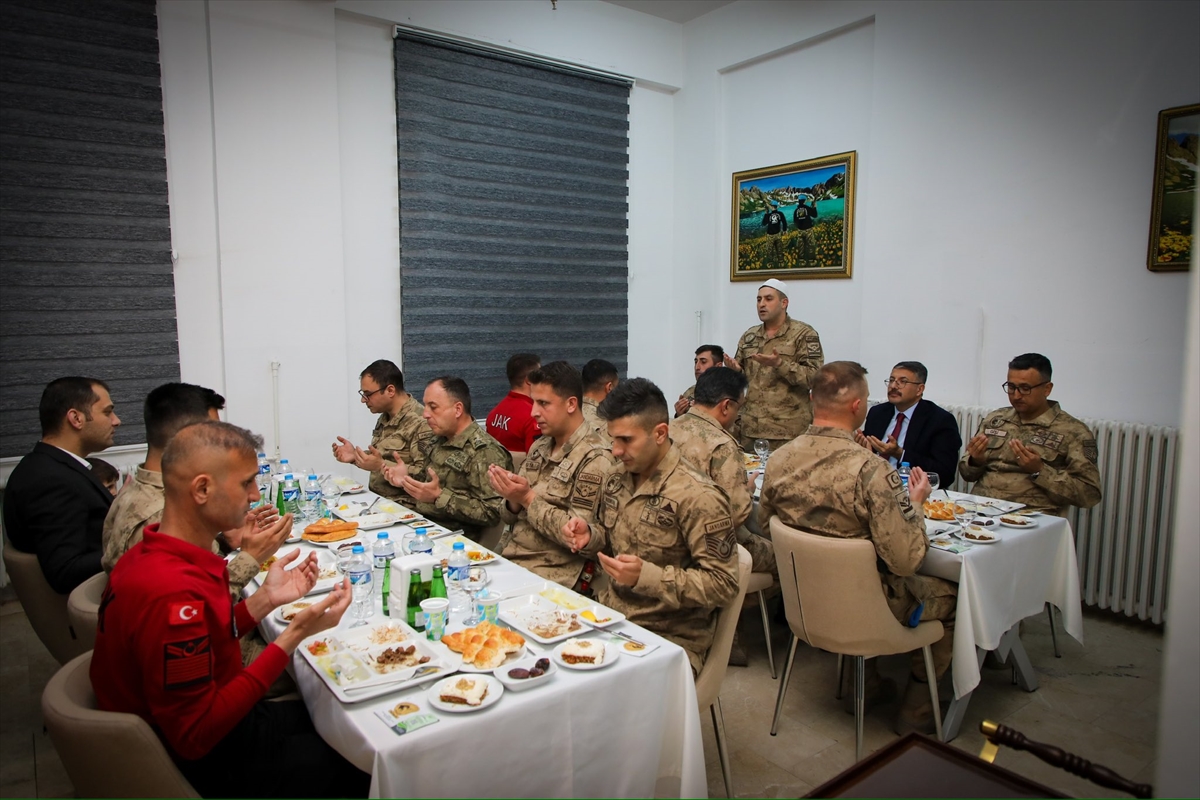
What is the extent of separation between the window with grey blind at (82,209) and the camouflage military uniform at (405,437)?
154 cm

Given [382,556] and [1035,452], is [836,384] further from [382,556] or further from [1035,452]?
[382,556]

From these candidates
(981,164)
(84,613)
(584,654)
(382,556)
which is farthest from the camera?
(981,164)

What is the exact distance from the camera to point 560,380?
3.26m

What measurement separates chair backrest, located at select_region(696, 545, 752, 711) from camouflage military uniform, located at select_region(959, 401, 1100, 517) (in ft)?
7.38

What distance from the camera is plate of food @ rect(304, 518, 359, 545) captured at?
3.06m

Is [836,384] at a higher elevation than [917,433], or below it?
higher

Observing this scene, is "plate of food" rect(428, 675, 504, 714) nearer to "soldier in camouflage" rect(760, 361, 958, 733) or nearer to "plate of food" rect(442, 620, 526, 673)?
"plate of food" rect(442, 620, 526, 673)

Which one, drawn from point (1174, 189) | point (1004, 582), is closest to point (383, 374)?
point (1004, 582)

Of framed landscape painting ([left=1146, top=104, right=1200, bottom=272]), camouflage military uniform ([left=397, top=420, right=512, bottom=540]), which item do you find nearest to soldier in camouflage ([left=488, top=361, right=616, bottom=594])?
camouflage military uniform ([left=397, top=420, right=512, bottom=540])

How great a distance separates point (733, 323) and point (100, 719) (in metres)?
6.04

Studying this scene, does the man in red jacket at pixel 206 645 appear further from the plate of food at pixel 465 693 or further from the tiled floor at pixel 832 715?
the tiled floor at pixel 832 715

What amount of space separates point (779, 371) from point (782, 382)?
4.7 inches

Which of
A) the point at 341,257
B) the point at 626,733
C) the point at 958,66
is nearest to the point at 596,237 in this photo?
the point at 341,257

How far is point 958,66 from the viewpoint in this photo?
17.2 ft
